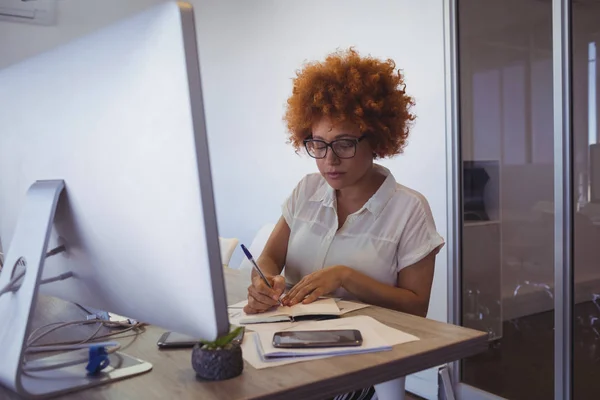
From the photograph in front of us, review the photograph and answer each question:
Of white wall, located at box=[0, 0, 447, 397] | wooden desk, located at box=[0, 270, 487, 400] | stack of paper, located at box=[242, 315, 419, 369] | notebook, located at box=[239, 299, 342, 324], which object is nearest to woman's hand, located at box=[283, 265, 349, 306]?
notebook, located at box=[239, 299, 342, 324]

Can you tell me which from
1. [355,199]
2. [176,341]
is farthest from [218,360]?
[355,199]

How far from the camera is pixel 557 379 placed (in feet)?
8.29

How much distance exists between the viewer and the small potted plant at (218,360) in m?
0.86

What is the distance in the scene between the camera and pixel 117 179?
763mm

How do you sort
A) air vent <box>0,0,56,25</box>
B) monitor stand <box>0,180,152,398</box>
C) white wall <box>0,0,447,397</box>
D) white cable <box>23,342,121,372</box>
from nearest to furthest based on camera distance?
monitor stand <box>0,180,152,398</box> → white cable <box>23,342,121,372</box> → white wall <box>0,0,447,397</box> → air vent <box>0,0,56,25</box>

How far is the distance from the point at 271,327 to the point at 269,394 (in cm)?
38

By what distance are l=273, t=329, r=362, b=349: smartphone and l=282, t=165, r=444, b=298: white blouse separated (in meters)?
0.56

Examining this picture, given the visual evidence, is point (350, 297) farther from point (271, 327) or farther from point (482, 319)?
point (482, 319)

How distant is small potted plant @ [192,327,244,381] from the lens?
855 millimetres

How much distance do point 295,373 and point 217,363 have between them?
12 centimetres

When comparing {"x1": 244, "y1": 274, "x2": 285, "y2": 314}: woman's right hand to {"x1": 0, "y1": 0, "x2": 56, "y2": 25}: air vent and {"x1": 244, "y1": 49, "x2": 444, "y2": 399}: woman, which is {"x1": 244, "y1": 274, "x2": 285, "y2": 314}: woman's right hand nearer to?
{"x1": 244, "y1": 49, "x2": 444, "y2": 399}: woman

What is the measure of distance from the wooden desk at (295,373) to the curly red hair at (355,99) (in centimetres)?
84

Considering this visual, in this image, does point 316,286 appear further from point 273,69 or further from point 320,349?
point 273,69

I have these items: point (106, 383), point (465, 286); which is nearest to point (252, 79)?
point (465, 286)
